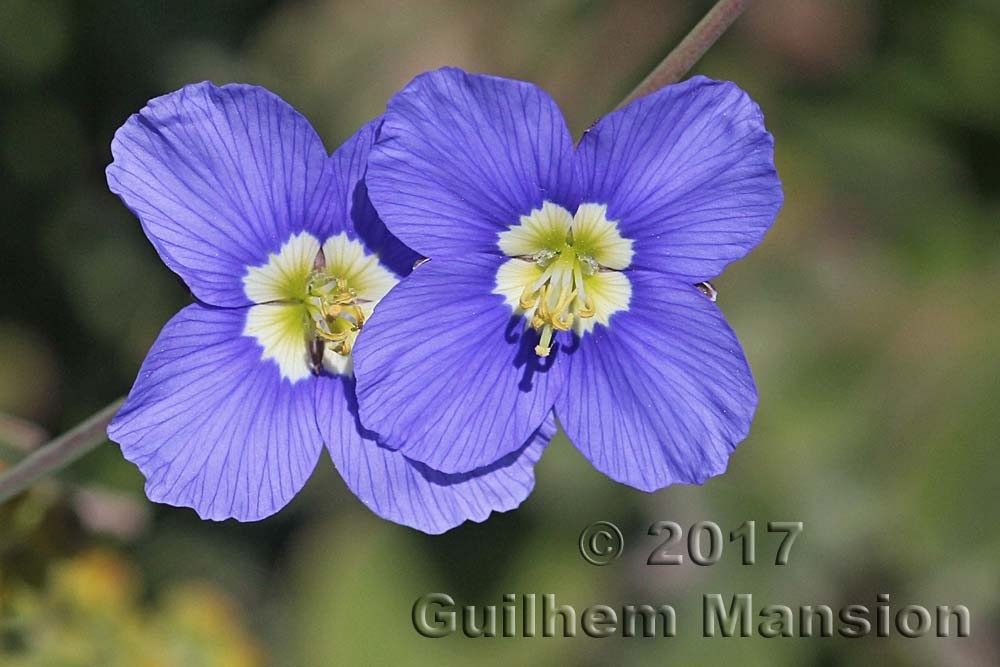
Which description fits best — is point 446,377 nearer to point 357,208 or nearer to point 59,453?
point 357,208

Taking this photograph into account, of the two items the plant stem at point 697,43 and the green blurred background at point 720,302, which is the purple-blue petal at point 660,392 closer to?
the plant stem at point 697,43

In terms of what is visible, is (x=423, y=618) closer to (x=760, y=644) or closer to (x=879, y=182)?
(x=760, y=644)

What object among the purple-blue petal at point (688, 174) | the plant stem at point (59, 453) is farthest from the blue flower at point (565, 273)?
the plant stem at point (59, 453)

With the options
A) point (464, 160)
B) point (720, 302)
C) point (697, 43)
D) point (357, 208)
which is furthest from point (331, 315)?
point (720, 302)

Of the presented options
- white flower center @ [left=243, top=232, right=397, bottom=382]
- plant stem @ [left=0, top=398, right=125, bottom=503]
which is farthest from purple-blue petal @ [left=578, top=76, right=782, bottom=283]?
plant stem @ [left=0, top=398, right=125, bottom=503]

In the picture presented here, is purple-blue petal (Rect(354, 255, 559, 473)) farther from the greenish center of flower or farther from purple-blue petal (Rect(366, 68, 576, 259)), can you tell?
the greenish center of flower

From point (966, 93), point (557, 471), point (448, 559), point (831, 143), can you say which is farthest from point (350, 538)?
point (966, 93)
